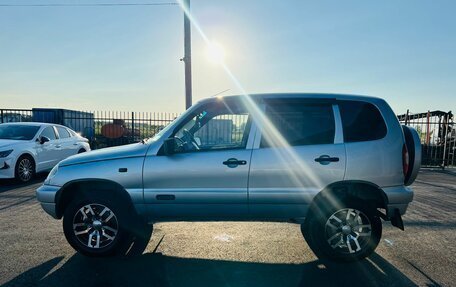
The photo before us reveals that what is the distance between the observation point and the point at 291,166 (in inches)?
157

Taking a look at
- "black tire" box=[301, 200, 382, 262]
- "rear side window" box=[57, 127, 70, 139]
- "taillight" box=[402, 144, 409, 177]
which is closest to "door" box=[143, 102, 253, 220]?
"black tire" box=[301, 200, 382, 262]

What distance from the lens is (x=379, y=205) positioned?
4.20 metres

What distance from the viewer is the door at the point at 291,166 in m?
4.00

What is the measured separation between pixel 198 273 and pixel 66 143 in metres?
8.53

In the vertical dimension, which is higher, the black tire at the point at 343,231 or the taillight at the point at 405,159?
the taillight at the point at 405,159

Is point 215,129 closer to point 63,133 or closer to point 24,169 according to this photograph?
point 24,169

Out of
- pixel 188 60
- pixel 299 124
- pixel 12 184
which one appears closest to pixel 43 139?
pixel 12 184

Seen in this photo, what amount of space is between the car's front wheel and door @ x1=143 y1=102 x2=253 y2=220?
1.18ft

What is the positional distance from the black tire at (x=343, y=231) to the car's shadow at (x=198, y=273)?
0.14 m

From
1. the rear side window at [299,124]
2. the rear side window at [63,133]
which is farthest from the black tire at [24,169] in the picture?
the rear side window at [299,124]

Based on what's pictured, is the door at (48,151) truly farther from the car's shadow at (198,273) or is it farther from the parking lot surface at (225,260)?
the car's shadow at (198,273)

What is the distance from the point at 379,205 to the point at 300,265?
1.21 m

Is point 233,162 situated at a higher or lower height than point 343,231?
higher

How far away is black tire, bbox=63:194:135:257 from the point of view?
411 centimetres
